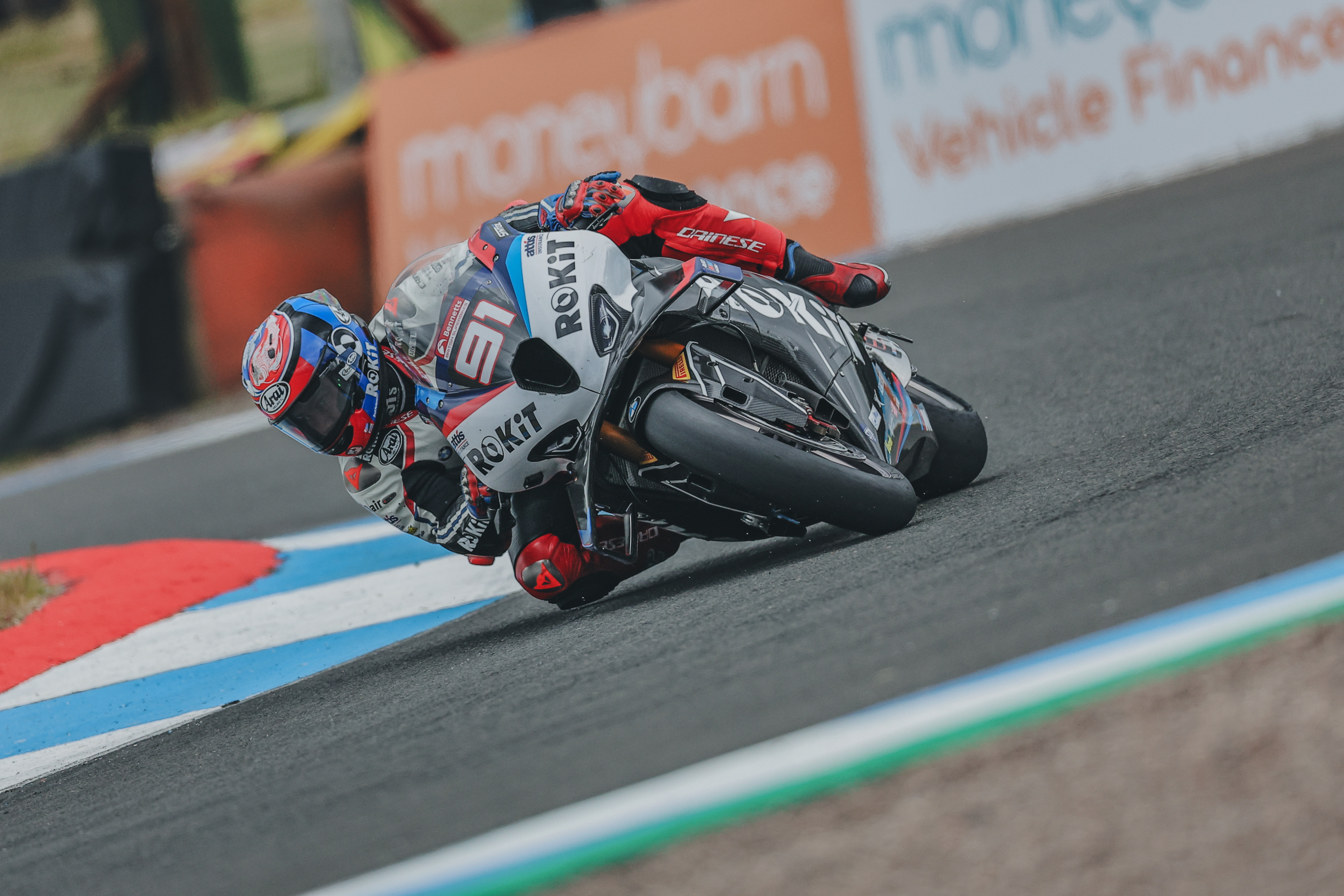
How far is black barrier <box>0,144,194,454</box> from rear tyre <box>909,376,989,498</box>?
907 cm

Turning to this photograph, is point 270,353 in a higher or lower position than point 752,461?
higher

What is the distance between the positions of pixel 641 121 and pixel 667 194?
7376mm

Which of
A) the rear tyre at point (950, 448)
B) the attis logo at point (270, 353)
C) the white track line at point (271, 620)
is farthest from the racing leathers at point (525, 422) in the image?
the white track line at point (271, 620)

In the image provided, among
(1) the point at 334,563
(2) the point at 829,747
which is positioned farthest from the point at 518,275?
(1) the point at 334,563

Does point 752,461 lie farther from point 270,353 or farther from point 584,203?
point 270,353

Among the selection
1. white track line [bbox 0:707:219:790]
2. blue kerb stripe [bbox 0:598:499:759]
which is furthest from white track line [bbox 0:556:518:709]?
white track line [bbox 0:707:219:790]

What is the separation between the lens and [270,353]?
4.21 meters

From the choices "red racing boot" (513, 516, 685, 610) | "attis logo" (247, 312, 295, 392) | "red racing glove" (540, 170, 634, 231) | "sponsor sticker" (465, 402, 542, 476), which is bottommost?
"red racing boot" (513, 516, 685, 610)

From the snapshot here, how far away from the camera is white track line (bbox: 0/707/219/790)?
4391 mm

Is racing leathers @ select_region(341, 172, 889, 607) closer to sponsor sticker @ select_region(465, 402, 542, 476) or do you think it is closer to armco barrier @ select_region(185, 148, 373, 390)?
sponsor sticker @ select_region(465, 402, 542, 476)

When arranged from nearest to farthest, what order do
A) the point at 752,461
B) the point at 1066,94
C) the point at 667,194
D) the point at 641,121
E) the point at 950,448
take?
the point at 752,461
the point at 667,194
the point at 950,448
the point at 1066,94
the point at 641,121

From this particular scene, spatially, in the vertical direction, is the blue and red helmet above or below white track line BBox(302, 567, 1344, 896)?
above

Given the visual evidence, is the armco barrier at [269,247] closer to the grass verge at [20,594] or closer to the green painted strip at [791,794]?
the grass verge at [20,594]

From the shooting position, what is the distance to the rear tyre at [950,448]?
483 centimetres
